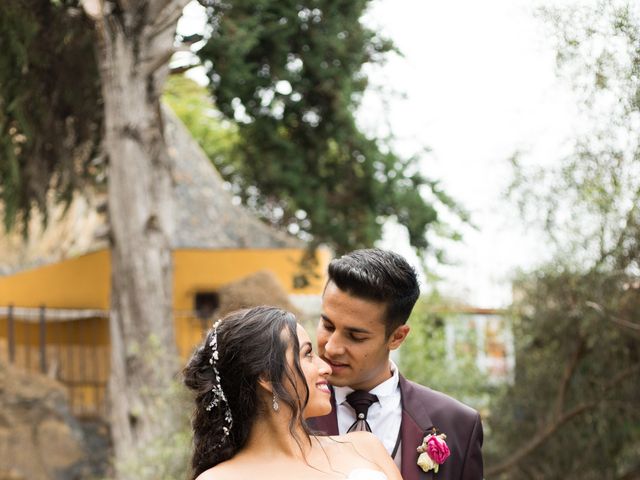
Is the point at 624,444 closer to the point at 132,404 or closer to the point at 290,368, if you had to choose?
the point at 132,404

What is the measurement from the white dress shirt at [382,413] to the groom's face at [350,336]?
3.2 inches

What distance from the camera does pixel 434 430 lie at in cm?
359

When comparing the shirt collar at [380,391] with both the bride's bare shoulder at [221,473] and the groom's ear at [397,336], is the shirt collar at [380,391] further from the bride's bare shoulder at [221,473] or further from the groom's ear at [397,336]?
the bride's bare shoulder at [221,473]

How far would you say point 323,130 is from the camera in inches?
527

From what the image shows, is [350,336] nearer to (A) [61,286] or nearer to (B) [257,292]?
(B) [257,292]

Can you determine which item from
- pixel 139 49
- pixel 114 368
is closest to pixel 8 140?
pixel 139 49

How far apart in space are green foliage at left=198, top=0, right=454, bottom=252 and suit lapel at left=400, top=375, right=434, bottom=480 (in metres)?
8.60

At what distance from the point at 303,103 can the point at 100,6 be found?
3613 mm

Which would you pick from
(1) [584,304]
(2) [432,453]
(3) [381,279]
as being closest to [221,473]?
(2) [432,453]

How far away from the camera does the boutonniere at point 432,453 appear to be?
347cm

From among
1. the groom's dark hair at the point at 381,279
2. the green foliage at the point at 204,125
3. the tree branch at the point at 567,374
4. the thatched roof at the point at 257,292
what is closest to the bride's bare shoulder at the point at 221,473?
the groom's dark hair at the point at 381,279

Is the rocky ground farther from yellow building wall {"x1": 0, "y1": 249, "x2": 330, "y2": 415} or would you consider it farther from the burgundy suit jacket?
the burgundy suit jacket

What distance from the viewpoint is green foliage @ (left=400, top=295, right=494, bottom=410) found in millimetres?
11695

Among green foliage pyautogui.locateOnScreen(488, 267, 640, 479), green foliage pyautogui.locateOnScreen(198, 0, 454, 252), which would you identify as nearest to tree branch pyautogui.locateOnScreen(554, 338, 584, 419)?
green foliage pyautogui.locateOnScreen(488, 267, 640, 479)
